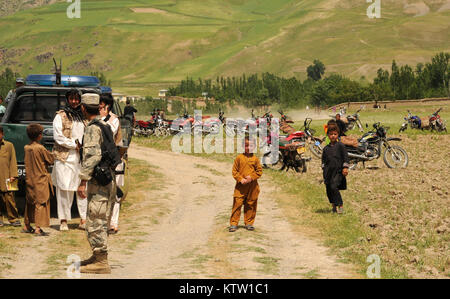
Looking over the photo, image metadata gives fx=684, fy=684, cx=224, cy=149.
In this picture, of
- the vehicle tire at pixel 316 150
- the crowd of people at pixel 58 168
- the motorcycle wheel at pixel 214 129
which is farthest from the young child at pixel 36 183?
the motorcycle wheel at pixel 214 129

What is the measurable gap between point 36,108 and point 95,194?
6156mm

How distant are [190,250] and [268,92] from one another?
88.3m

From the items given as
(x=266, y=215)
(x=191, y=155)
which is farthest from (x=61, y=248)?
(x=191, y=155)

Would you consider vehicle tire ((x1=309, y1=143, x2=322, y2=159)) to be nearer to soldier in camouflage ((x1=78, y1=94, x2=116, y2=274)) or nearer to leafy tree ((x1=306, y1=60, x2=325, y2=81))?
soldier in camouflage ((x1=78, y1=94, x2=116, y2=274))

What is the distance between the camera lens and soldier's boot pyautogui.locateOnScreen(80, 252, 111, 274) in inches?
348

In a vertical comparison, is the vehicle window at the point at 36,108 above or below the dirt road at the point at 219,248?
above

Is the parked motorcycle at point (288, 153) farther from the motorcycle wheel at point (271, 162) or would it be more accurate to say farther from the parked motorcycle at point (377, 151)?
the parked motorcycle at point (377, 151)

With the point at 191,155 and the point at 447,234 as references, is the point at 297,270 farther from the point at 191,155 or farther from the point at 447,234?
the point at 191,155

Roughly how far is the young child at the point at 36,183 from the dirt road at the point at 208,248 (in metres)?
0.45

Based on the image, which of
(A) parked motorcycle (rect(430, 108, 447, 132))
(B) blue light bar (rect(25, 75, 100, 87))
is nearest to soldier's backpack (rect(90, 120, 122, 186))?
(B) blue light bar (rect(25, 75, 100, 87))

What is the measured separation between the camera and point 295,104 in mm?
87812

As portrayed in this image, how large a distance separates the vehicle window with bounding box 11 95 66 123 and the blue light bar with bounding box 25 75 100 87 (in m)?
1.19

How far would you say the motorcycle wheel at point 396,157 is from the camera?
2202 cm
